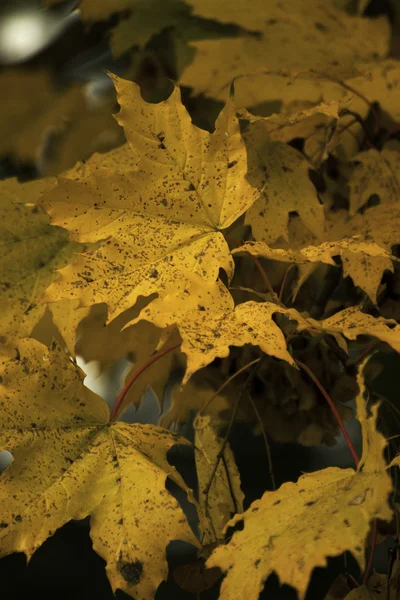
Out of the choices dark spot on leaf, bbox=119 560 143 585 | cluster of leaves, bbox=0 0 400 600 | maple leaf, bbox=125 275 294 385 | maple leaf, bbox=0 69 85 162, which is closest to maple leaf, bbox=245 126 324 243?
cluster of leaves, bbox=0 0 400 600

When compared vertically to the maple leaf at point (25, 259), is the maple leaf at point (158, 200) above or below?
above

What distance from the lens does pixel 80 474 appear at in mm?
463

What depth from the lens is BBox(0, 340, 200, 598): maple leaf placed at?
17.2 inches

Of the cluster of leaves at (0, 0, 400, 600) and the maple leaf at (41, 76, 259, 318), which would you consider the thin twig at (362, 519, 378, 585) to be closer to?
the cluster of leaves at (0, 0, 400, 600)

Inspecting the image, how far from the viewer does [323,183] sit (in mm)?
630

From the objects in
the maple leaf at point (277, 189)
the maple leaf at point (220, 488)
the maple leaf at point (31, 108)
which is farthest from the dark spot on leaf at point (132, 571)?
the maple leaf at point (31, 108)

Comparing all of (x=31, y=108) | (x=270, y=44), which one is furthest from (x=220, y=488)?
(x=31, y=108)

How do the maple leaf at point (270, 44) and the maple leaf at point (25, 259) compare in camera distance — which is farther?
the maple leaf at point (270, 44)

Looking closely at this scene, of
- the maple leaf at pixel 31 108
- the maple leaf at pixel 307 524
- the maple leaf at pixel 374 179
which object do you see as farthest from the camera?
the maple leaf at pixel 31 108

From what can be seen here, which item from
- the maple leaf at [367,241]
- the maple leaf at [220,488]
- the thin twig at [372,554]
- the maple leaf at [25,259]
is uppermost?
the maple leaf at [367,241]

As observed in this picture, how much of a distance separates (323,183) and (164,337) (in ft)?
0.74

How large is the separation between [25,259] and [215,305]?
193mm

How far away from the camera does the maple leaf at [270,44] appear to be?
0.69 meters

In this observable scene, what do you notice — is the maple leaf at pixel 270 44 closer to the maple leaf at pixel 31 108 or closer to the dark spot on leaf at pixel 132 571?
the maple leaf at pixel 31 108
